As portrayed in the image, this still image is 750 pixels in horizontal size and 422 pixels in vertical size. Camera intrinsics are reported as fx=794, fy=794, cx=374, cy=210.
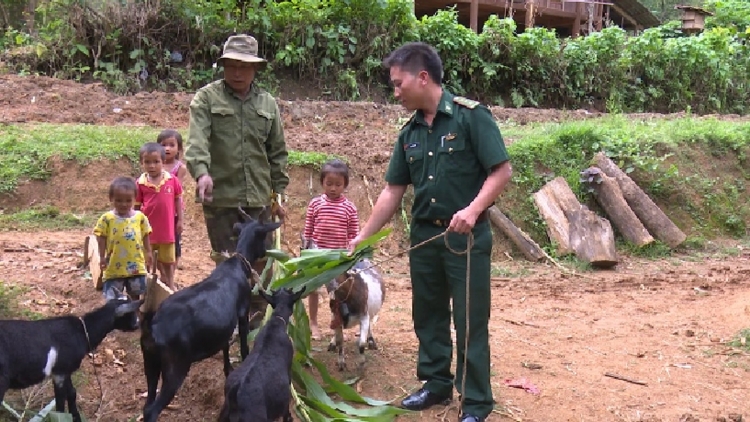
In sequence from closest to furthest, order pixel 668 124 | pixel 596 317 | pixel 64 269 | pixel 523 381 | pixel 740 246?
pixel 523 381, pixel 64 269, pixel 596 317, pixel 740 246, pixel 668 124

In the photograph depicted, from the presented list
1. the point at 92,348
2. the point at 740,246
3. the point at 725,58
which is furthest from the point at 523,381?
the point at 725,58

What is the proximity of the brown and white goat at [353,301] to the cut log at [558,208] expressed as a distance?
501 centimetres

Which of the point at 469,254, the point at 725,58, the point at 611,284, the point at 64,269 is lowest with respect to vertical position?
the point at 611,284

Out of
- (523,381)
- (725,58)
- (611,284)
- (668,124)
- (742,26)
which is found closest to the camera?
(523,381)

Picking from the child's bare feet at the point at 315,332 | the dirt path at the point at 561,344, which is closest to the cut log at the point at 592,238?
the dirt path at the point at 561,344

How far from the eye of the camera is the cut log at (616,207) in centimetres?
1059

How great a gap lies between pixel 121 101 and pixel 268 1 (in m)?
3.43

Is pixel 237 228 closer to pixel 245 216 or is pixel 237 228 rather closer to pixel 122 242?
pixel 245 216

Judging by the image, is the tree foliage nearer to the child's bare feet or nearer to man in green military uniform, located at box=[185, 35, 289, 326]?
man in green military uniform, located at box=[185, 35, 289, 326]

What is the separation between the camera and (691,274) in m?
9.66

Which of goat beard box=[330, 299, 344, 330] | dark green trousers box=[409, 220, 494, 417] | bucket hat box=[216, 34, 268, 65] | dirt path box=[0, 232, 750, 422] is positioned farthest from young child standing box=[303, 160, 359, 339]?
dark green trousers box=[409, 220, 494, 417]

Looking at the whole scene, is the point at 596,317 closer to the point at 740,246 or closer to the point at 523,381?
the point at 523,381

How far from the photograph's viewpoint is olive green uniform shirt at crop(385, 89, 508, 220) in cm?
457

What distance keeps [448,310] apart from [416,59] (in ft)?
5.26
